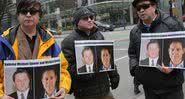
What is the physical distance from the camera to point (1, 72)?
3.32 metres

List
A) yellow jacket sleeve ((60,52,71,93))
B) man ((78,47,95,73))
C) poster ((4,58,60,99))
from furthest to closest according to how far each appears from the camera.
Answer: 1. man ((78,47,95,73))
2. yellow jacket sleeve ((60,52,71,93))
3. poster ((4,58,60,99))

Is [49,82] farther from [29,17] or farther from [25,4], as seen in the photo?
[25,4]

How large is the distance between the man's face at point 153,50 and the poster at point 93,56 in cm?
52

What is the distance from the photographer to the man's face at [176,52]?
3783 mm

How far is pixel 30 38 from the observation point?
3502mm

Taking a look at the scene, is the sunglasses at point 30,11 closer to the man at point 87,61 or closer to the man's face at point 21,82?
the man's face at point 21,82

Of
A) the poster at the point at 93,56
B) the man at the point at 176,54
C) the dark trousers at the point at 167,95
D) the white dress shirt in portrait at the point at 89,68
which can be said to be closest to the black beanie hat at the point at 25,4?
the poster at the point at 93,56

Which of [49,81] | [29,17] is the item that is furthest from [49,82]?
[29,17]

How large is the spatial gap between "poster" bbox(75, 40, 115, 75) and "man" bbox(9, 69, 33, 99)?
92cm

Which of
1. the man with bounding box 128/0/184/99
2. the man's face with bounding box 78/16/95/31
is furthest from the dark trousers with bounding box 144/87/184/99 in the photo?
the man's face with bounding box 78/16/95/31

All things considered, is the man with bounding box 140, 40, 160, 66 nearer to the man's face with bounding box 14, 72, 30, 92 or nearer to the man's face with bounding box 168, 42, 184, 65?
the man's face with bounding box 168, 42, 184, 65

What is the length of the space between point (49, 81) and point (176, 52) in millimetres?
1233

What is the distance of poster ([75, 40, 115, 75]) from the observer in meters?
4.13

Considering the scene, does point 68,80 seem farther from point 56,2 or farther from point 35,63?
point 56,2
